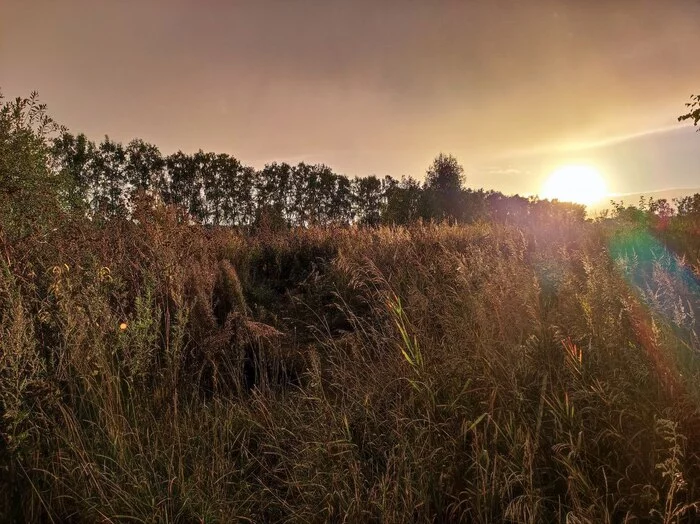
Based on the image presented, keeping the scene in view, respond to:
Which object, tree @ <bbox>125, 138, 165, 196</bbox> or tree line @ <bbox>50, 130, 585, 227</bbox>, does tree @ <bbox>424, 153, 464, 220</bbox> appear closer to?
tree line @ <bbox>50, 130, 585, 227</bbox>

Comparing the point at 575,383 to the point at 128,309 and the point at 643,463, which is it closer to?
the point at 643,463

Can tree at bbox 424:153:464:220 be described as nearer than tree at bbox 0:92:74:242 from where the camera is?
No

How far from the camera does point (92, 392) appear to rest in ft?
8.33

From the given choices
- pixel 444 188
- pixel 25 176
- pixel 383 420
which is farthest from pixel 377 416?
pixel 444 188

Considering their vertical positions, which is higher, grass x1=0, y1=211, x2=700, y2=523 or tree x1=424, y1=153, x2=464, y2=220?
tree x1=424, y1=153, x2=464, y2=220

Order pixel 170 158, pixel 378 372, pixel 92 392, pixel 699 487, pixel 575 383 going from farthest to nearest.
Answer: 1. pixel 170 158
2. pixel 378 372
3. pixel 92 392
4. pixel 575 383
5. pixel 699 487

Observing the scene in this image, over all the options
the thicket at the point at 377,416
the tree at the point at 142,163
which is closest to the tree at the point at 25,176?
the thicket at the point at 377,416

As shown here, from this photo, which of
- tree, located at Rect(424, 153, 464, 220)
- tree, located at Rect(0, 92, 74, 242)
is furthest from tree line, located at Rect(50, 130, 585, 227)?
tree, located at Rect(0, 92, 74, 242)

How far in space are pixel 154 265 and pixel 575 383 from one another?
2.96 m

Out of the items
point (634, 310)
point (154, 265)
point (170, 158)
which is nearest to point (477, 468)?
point (634, 310)

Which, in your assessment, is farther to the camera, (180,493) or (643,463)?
(180,493)

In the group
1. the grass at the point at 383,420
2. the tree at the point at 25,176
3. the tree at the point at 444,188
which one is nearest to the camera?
the grass at the point at 383,420

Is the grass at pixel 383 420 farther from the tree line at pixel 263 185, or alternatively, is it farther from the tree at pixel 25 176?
the tree line at pixel 263 185

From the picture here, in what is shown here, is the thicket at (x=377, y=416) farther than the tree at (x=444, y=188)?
No
